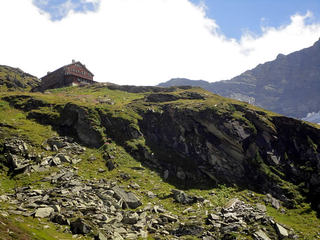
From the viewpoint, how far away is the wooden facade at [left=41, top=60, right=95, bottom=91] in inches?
4808

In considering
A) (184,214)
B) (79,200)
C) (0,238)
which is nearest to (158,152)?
(184,214)

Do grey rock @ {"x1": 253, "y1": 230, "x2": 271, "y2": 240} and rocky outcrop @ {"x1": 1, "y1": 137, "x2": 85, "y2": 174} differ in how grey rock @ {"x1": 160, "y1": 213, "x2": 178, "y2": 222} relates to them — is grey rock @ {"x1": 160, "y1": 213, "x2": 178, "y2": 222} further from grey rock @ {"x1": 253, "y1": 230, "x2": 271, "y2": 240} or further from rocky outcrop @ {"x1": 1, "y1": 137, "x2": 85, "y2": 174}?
rocky outcrop @ {"x1": 1, "y1": 137, "x2": 85, "y2": 174}

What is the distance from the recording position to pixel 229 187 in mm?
52719

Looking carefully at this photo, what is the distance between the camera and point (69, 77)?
122000 millimetres

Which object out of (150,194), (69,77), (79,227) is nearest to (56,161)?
(150,194)

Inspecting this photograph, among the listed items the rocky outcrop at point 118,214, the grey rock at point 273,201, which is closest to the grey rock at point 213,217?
the rocky outcrop at point 118,214

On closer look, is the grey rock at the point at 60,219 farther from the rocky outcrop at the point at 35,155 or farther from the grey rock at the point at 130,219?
the rocky outcrop at the point at 35,155

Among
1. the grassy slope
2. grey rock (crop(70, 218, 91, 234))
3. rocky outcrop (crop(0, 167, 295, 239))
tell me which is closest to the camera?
the grassy slope

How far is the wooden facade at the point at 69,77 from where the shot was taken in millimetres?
122125

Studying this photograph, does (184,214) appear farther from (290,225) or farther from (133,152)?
(133,152)

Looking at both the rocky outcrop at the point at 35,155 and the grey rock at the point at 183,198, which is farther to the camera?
the grey rock at the point at 183,198

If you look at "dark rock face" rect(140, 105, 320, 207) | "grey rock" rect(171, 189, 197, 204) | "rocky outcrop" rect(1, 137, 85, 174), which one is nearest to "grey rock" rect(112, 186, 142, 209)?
"grey rock" rect(171, 189, 197, 204)

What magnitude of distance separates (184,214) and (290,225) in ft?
60.6

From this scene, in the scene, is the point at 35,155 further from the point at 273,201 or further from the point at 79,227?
the point at 273,201
